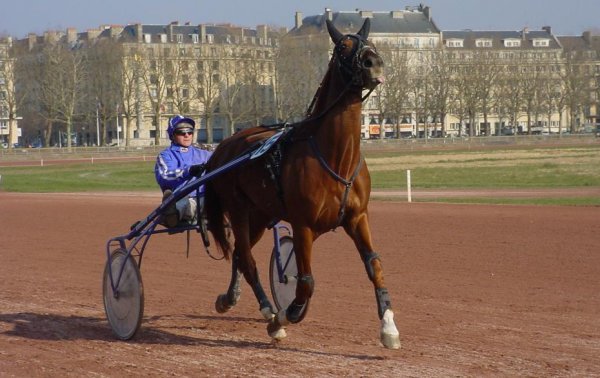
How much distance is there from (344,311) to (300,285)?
2.00m

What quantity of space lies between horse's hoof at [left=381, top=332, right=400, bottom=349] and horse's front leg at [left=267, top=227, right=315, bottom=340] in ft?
1.94

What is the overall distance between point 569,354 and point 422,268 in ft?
16.5

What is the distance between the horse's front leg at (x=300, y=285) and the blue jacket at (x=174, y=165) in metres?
1.69

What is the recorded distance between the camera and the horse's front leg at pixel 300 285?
6.65 metres

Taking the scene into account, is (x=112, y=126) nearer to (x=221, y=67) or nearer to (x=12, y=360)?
(x=221, y=67)

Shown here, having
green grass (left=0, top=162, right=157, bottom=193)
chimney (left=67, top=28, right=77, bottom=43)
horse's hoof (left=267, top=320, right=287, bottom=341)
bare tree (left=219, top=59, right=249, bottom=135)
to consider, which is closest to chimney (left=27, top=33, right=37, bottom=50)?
chimney (left=67, top=28, right=77, bottom=43)

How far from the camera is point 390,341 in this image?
6.61m

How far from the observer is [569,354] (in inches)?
263

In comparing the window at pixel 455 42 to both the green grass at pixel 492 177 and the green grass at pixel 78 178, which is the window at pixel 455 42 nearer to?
the green grass at pixel 78 178

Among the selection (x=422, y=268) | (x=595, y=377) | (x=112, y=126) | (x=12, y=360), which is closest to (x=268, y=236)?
(x=422, y=268)

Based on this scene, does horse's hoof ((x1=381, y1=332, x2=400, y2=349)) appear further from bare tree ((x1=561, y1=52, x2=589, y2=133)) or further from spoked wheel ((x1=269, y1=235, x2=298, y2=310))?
bare tree ((x1=561, y1=52, x2=589, y2=133))

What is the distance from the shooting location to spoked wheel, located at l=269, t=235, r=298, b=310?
27.6 feet

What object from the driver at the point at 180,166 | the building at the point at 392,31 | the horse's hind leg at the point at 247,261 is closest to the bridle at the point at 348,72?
the horse's hind leg at the point at 247,261

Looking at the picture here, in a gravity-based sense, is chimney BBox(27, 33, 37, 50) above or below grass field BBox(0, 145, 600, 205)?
above
